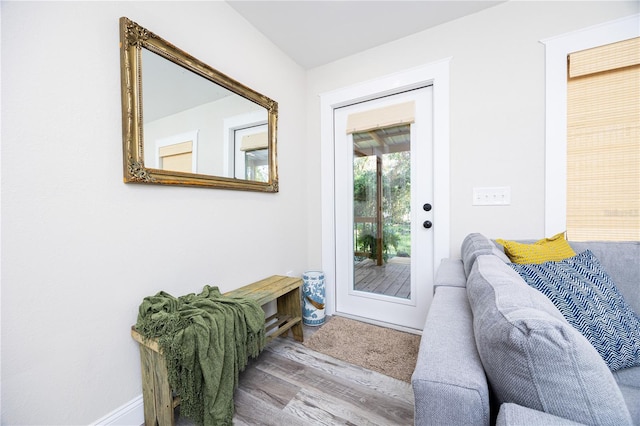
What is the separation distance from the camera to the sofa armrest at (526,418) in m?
0.45

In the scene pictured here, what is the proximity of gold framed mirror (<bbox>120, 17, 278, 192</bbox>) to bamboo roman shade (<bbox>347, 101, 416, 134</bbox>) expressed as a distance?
82cm

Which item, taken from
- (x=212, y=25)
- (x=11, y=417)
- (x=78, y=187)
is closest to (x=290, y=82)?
(x=212, y=25)

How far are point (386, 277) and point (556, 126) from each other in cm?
166

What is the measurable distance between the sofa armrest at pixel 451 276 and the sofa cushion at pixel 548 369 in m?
Result: 0.64

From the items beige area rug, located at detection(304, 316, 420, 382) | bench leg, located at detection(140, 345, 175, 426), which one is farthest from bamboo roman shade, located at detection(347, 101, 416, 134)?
bench leg, located at detection(140, 345, 175, 426)

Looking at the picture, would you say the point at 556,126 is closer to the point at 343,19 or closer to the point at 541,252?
the point at 541,252

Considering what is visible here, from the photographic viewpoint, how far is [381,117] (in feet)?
7.36

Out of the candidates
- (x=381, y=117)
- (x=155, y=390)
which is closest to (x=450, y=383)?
(x=155, y=390)

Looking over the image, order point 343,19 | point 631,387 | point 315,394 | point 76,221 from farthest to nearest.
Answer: point 343,19
point 315,394
point 76,221
point 631,387

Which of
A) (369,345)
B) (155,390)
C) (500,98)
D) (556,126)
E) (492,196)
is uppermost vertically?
(500,98)

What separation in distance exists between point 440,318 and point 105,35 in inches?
73.6

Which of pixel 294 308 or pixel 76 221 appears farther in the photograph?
pixel 294 308

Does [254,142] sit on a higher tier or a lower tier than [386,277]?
higher

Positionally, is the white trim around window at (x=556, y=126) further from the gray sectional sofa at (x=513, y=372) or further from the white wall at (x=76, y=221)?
the white wall at (x=76, y=221)
